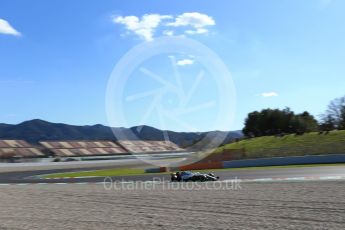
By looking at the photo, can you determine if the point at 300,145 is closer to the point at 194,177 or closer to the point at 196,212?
the point at 194,177

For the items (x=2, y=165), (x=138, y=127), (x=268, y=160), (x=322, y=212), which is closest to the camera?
(x=322, y=212)

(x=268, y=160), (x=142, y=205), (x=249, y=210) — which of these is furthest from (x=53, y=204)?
(x=268, y=160)

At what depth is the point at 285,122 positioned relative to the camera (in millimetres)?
93875

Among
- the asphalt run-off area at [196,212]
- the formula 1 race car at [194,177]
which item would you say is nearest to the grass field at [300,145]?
the formula 1 race car at [194,177]

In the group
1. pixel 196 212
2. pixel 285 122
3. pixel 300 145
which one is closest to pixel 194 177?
pixel 196 212

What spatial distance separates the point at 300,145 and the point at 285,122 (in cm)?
4254

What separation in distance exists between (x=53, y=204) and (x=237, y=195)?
6.53 metres

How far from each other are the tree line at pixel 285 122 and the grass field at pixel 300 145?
32.2 meters

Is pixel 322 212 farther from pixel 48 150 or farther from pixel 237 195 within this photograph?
pixel 48 150

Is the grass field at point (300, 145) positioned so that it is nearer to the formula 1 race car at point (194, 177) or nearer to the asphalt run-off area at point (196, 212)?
the formula 1 race car at point (194, 177)

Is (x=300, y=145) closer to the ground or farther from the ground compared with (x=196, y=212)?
farther from the ground

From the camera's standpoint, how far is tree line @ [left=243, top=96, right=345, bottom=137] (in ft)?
294

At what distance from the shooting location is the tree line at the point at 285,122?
89.6 meters

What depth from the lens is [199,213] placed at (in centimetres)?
1175
